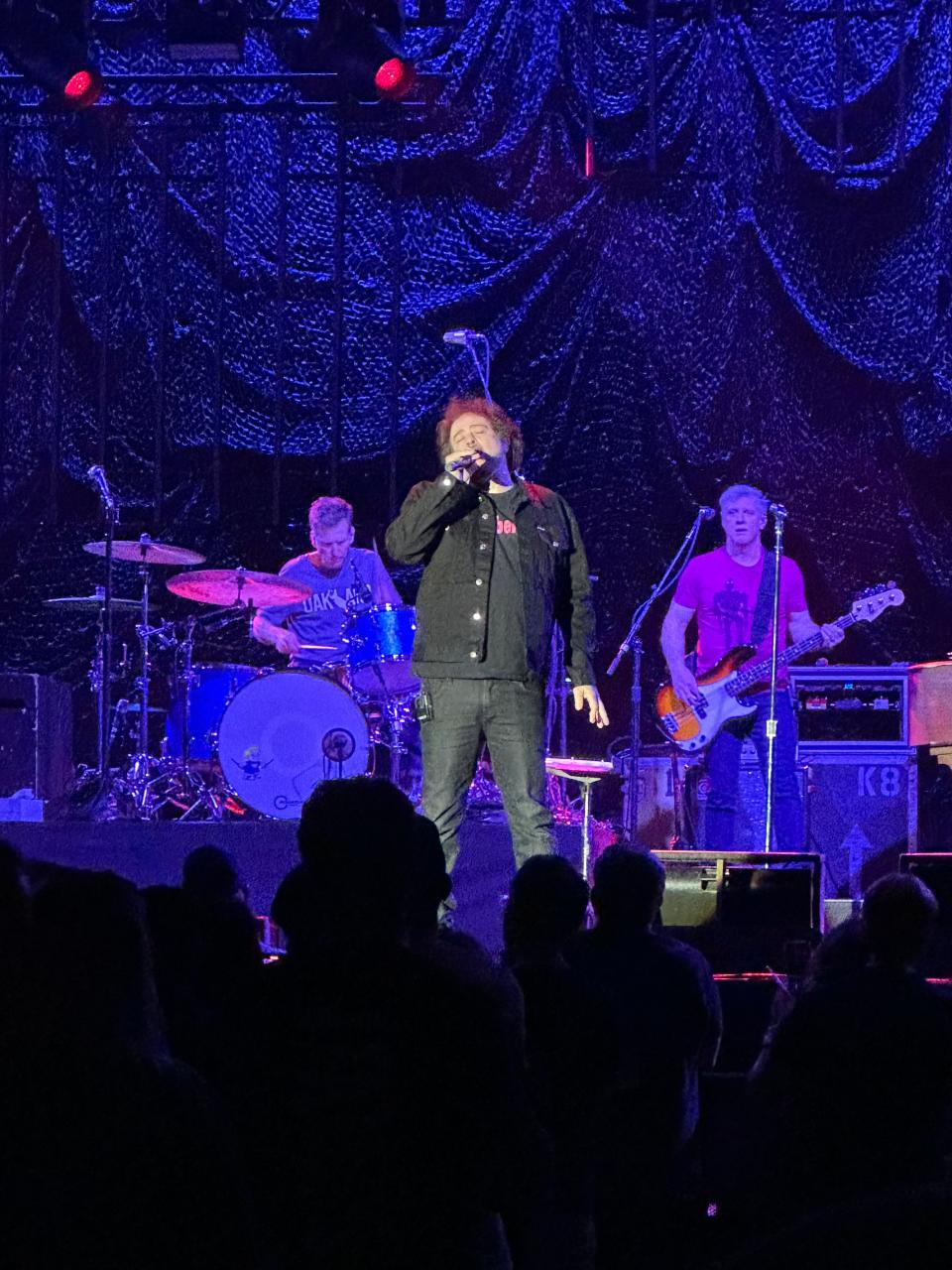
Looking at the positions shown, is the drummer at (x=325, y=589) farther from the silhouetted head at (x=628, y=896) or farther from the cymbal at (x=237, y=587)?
the silhouetted head at (x=628, y=896)

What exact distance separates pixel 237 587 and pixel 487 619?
140 inches

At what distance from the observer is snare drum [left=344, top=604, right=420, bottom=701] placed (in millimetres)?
9672

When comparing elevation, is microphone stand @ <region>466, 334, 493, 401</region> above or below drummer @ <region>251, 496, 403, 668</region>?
above

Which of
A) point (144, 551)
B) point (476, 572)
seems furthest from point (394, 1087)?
point (144, 551)

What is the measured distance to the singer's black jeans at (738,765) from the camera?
31.2 feet

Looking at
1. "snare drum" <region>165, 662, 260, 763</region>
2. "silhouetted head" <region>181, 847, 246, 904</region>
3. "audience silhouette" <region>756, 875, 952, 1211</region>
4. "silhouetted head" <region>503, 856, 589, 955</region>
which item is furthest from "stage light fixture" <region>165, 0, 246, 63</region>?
"audience silhouette" <region>756, 875, 952, 1211</region>

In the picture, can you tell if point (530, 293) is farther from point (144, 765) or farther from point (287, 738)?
point (144, 765)

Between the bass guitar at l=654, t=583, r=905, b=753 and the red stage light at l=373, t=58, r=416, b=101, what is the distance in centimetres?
384

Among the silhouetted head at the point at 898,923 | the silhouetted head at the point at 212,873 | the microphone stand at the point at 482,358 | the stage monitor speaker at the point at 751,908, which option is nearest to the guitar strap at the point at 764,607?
the microphone stand at the point at 482,358

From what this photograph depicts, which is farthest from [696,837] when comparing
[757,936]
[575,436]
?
[757,936]

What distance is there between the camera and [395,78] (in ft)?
32.9

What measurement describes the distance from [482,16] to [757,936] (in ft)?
24.5

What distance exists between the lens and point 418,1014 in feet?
7.80

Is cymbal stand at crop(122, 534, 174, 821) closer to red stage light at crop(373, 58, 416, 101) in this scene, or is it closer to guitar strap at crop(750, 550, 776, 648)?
red stage light at crop(373, 58, 416, 101)
